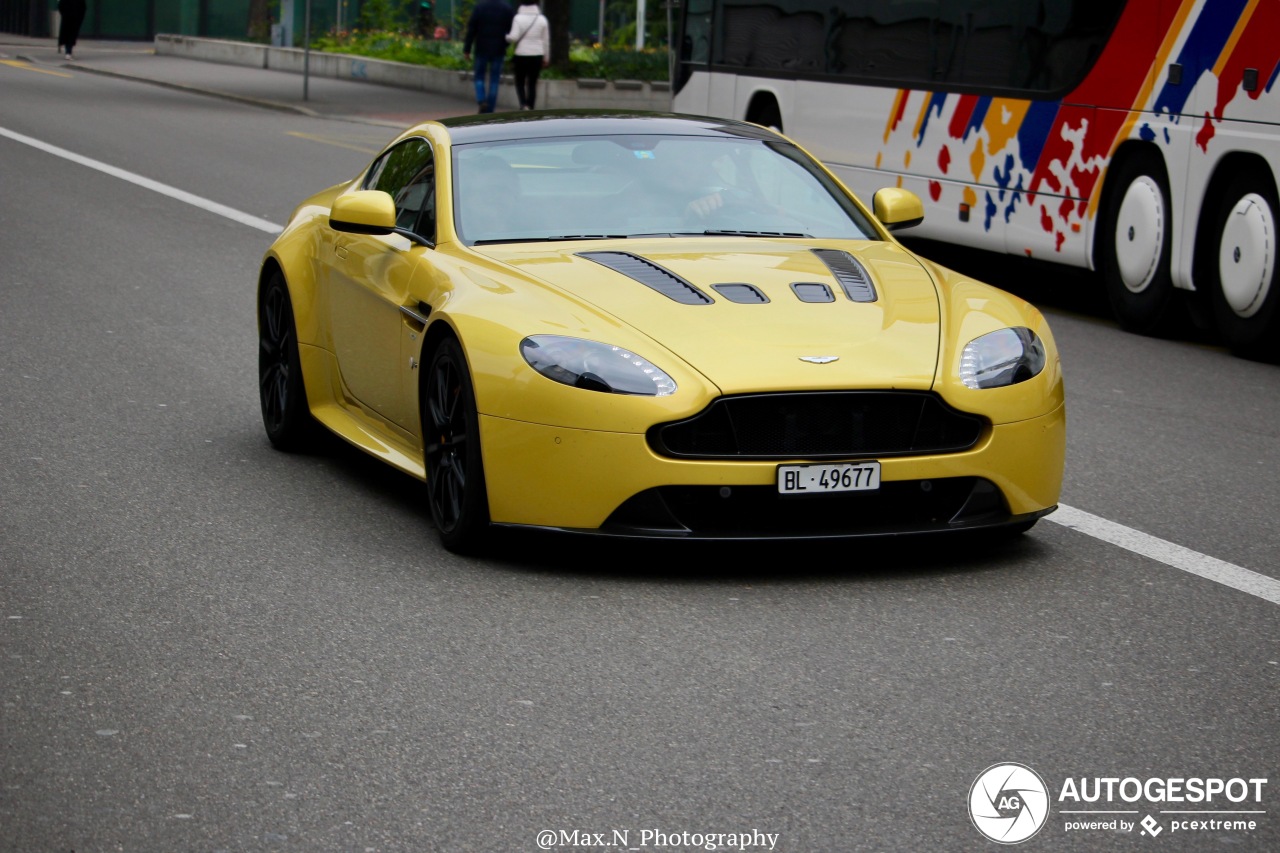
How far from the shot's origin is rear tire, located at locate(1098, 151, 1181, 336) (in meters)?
12.6

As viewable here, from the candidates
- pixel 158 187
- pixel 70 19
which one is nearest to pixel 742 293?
pixel 158 187

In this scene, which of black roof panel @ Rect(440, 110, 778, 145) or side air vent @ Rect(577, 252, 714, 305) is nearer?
side air vent @ Rect(577, 252, 714, 305)

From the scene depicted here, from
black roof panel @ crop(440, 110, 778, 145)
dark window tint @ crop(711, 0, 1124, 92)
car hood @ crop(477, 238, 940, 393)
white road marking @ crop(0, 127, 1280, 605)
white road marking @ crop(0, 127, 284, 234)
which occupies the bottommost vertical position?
white road marking @ crop(0, 127, 284, 234)

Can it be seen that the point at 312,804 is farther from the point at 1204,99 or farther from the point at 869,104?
the point at 869,104

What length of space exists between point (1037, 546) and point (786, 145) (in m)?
2.19

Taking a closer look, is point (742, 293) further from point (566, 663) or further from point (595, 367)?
point (566, 663)

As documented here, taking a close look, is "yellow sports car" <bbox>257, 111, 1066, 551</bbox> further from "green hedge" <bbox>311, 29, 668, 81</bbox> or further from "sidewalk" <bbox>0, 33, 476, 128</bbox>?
"green hedge" <bbox>311, 29, 668, 81</bbox>

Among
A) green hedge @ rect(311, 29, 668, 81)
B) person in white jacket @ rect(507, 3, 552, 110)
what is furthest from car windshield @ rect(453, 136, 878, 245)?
green hedge @ rect(311, 29, 668, 81)

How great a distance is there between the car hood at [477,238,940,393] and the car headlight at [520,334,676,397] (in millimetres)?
68

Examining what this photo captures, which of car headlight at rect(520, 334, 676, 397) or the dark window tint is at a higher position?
the dark window tint

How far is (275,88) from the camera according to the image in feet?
125

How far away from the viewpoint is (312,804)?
13.8 feet

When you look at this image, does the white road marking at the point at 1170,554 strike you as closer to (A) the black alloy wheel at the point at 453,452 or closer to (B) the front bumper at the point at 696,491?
(B) the front bumper at the point at 696,491

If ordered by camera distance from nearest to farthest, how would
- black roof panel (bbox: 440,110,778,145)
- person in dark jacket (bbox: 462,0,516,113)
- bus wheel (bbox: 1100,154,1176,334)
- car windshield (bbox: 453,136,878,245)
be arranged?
car windshield (bbox: 453,136,878,245), black roof panel (bbox: 440,110,778,145), bus wheel (bbox: 1100,154,1176,334), person in dark jacket (bbox: 462,0,516,113)
